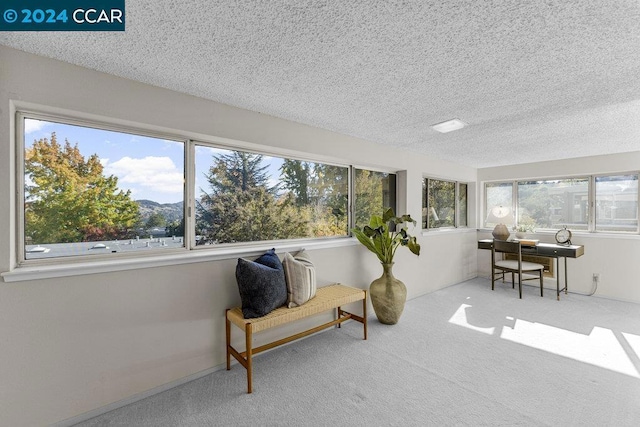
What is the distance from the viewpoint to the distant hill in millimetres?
2168

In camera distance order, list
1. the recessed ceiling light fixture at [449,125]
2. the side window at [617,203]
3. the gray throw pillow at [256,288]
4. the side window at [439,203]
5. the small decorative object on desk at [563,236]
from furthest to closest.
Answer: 1. the side window at [439,203]
2. the small decorative object on desk at [563,236]
3. the side window at [617,203]
4. the recessed ceiling light fixture at [449,125]
5. the gray throw pillow at [256,288]

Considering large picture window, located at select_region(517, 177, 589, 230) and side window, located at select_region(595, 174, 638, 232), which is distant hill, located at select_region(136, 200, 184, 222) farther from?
side window, located at select_region(595, 174, 638, 232)

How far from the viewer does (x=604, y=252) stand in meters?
4.31

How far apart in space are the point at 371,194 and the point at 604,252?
3.81 m

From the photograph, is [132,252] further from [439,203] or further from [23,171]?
[439,203]

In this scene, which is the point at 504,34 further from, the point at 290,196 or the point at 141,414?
the point at 141,414

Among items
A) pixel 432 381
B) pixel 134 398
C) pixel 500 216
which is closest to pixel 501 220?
pixel 500 216

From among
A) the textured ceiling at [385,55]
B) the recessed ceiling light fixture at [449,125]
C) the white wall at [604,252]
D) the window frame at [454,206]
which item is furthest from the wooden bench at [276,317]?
the white wall at [604,252]

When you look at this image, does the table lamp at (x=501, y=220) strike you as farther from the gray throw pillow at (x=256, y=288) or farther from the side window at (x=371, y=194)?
the gray throw pillow at (x=256, y=288)

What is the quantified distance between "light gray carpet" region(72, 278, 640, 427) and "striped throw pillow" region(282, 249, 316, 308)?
57cm

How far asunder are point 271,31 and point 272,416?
2.33m

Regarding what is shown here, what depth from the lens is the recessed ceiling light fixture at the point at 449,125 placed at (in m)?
2.82

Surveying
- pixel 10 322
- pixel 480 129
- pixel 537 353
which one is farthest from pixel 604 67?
pixel 10 322

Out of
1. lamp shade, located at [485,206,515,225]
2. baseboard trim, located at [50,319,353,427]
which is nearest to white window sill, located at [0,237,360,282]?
baseboard trim, located at [50,319,353,427]
